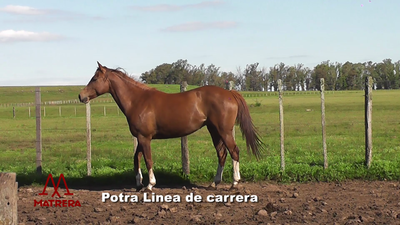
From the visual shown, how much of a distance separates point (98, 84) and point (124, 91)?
54cm

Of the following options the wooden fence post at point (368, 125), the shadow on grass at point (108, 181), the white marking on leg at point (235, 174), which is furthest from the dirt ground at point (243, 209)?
the wooden fence post at point (368, 125)

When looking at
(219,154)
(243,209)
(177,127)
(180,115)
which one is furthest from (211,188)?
(243,209)

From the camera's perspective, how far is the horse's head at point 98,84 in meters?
8.77

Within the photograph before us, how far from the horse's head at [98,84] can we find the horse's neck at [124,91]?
117 mm

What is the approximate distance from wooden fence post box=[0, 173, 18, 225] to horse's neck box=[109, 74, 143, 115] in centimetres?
449

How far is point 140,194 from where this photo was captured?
7828 millimetres

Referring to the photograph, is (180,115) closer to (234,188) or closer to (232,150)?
(232,150)

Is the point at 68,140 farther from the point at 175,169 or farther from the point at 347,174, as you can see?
the point at 347,174

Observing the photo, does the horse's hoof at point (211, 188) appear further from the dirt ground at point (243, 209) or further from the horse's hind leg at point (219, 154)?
the dirt ground at point (243, 209)

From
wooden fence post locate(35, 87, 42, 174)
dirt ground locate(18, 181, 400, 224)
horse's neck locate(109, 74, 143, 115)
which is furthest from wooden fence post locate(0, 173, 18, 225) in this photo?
wooden fence post locate(35, 87, 42, 174)

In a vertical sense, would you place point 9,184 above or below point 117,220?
above

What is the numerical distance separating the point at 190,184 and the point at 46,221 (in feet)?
11.9

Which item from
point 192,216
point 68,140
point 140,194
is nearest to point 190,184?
point 140,194

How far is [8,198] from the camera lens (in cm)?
425
